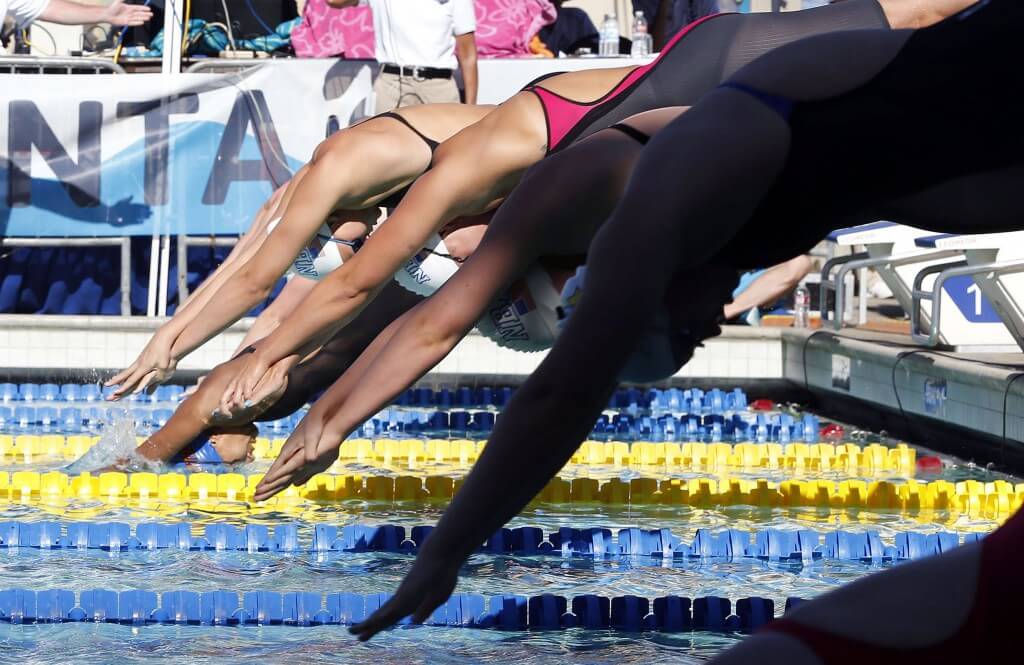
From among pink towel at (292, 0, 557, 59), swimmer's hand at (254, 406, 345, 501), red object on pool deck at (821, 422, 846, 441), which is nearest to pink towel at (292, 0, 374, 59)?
pink towel at (292, 0, 557, 59)

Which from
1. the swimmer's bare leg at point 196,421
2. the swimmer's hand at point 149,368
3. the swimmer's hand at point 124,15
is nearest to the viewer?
the swimmer's hand at point 149,368

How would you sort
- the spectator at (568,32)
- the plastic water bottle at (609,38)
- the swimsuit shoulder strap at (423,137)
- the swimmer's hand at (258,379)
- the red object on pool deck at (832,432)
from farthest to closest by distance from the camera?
the spectator at (568,32)
the plastic water bottle at (609,38)
the red object on pool deck at (832,432)
the swimsuit shoulder strap at (423,137)
the swimmer's hand at (258,379)

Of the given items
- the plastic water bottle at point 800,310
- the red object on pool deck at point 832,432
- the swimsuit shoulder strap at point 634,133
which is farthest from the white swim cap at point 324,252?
the plastic water bottle at point 800,310

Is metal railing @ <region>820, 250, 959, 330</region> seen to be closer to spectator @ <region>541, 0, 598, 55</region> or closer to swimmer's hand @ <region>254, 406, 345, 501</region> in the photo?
spectator @ <region>541, 0, 598, 55</region>

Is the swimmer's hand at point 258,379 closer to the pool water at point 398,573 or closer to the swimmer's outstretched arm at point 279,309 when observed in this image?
the pool water at point 398,573

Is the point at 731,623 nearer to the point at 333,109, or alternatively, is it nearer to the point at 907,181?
the point at 907,181

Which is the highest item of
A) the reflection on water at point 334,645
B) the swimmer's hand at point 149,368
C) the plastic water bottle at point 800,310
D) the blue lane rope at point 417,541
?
the plastic water bottle at point 800,310

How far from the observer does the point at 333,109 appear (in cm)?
810

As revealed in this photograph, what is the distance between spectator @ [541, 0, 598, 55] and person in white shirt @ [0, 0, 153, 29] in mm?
2811

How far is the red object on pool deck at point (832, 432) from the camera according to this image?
683cm

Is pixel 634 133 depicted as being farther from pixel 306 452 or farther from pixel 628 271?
pixel 306 452

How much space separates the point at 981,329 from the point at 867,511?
2412 mm

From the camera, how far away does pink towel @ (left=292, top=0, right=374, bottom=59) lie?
8734 mm

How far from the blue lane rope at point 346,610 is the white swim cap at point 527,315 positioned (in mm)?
783
